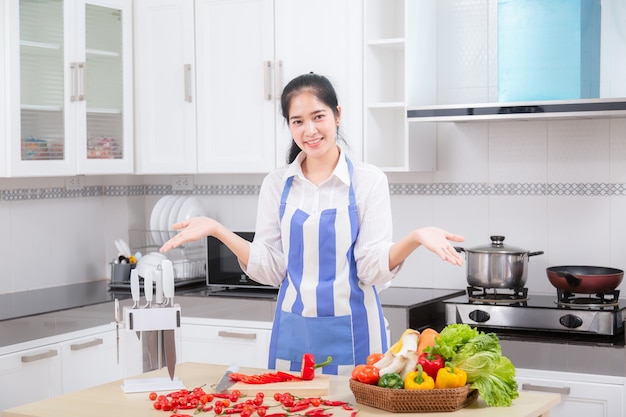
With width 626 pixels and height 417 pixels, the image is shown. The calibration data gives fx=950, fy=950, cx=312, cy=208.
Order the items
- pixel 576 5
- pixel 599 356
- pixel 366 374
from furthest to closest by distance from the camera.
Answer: pixel 576 5 < pixel 599 356 < pixel 366 374

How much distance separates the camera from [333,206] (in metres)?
2.96

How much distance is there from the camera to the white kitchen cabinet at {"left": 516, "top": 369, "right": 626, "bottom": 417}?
3381 millimetres

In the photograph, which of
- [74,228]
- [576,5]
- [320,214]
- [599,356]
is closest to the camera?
[320,214]

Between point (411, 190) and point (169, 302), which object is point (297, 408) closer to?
point (169, 302)

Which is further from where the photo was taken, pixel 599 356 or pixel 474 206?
pixel 474 206

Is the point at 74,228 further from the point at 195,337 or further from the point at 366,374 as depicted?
the point at 366,374

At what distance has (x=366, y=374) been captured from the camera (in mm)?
2316

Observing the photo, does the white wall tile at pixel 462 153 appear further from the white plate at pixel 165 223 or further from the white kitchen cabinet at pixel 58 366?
the white kitchen cabinet at pixel 58 366

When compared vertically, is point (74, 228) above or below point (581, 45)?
below

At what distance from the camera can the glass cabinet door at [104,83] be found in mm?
4383

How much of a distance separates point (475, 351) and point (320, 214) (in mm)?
810

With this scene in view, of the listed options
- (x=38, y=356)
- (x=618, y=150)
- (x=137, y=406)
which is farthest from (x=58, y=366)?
(x=618, y=150)

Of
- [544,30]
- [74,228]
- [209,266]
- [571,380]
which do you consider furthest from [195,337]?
[544,30]

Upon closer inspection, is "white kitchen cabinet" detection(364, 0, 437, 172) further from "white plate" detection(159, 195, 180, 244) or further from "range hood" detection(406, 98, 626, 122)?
"white plate" detection(159, 195, 180, 244)
